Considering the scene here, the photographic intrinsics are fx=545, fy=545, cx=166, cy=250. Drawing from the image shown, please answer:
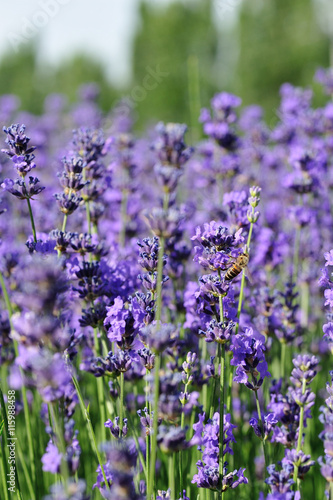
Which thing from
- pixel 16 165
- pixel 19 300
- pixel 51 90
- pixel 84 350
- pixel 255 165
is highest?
pixel 51 90

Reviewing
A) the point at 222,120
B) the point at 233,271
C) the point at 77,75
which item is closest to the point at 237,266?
the point at 233,271

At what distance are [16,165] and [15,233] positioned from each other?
2.39 metres

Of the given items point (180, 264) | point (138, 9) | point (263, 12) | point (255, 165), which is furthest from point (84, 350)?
point (138, 9)

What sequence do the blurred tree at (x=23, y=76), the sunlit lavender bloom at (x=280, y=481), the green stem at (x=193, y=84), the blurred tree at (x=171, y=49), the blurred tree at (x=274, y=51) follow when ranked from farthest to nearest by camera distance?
the blurred tree at (x=23, y=76) < the blurred tree at (x=274, y=51) < the blurred tree at (x=171, y=49) < the green stem at (x=193, y=84) < the sunlit lavender bloom at (x=280, y=481)

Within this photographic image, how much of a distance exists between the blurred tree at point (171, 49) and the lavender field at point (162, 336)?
14647 mm

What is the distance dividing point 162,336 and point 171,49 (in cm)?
2457

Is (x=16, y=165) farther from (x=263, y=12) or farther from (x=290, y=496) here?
(x=263, y=12)

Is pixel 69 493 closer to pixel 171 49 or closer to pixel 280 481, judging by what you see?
pixel 280 481

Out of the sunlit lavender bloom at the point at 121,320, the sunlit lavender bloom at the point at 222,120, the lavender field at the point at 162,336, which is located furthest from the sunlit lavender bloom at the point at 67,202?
the sunlit lavender bloom at the point at 222,120

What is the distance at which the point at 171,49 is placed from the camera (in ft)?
79.2

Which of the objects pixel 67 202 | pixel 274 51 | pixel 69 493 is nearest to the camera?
pixel 69 493

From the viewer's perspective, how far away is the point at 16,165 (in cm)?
174

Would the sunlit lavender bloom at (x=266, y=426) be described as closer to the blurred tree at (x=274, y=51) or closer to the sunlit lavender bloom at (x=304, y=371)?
the sunlit lavender bloom at (x=304, y=371)

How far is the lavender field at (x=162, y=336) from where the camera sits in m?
1.32
